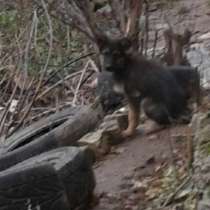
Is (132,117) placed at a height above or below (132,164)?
above

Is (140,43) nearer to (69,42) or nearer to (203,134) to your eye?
(69,42)

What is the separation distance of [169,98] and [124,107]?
136 centimetres

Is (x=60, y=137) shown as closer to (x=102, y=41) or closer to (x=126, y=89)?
(x=126, y=89)

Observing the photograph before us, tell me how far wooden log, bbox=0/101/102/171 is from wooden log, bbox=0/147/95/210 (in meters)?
0.94

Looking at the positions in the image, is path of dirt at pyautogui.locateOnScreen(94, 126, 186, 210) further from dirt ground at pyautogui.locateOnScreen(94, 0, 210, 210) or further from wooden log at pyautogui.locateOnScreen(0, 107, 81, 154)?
wooden log at pyautogui.locateOnScreen(0, 107, 81, 154)

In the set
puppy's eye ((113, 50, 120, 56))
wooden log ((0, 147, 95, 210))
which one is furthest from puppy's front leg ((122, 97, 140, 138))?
wooden log ((0, 147, 95, 210))

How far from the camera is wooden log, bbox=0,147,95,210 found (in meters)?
5.66

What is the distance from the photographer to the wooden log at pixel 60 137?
758cm

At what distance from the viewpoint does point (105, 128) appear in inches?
317

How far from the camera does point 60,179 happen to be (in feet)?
19.2

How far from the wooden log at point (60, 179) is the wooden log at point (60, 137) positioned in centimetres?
94

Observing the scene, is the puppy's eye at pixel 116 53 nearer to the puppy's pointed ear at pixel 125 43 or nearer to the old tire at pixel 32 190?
the puppy's pointed ear at pixel 125 43

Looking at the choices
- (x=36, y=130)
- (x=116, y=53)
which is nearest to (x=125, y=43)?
(x=116, y=53)

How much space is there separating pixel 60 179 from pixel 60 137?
6.92 feet
